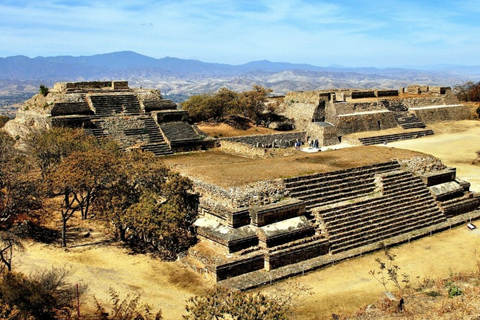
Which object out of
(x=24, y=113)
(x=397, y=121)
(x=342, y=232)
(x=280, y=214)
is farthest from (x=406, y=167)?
(x=24, y=113)

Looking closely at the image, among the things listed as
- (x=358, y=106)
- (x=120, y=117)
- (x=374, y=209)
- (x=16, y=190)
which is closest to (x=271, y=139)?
(x=358, y=106)

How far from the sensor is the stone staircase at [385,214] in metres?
12.4

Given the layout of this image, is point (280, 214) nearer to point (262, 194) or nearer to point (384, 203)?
point (262, 194)

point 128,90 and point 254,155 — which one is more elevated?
point 128,90

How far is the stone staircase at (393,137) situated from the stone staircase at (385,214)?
12.3m

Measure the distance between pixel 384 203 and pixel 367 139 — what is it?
46.9 ft

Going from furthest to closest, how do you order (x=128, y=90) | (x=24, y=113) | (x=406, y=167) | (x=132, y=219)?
(x=128, y=90)
(x=24, y=113)
(x=406, y=167)
(x=132, y=219)

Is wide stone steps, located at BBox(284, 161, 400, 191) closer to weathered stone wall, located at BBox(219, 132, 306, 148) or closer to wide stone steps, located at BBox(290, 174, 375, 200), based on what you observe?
wide stone steps, located at BBox(290, 174, 375, 200)

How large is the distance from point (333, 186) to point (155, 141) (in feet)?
37.2

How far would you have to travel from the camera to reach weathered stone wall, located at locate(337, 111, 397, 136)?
94.0 feet

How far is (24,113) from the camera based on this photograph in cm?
2373

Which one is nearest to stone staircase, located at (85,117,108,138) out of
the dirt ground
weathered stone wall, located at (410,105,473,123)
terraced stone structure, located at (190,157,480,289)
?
the dirt ground

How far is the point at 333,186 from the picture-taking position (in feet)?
44.3

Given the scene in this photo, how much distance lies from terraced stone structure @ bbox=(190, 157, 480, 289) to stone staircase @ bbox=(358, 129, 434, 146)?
11.8 meters
